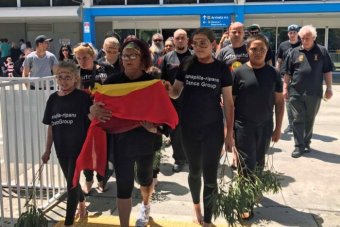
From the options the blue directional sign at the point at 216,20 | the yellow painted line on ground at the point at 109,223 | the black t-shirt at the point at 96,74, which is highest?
the blue directional sign at the point at 216,20

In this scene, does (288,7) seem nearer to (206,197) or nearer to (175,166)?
(175,166)

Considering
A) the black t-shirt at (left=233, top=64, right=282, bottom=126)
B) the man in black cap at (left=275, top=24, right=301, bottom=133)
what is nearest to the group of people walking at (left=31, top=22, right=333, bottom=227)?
the black t-shirt at (left=233, top=64, right=282, bottom=126)

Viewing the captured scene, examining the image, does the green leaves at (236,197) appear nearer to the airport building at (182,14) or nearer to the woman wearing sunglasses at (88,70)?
the woman wearing sunglasses at (88,70)

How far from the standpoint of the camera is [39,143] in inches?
179

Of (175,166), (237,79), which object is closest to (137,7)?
(175,166)

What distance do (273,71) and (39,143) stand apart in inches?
101

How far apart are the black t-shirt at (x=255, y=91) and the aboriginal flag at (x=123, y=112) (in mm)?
994

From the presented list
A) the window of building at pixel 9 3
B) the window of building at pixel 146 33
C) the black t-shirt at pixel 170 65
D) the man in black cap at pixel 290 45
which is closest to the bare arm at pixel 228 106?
the black t-shirt at pixel 170 65

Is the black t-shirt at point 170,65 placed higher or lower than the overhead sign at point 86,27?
lower

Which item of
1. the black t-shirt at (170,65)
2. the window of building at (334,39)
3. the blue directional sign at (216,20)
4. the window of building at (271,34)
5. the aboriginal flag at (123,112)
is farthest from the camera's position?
the window of building at (271,34)

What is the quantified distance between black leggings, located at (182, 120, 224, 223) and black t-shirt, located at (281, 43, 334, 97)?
10.8 ft

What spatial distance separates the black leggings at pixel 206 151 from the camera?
381 cm

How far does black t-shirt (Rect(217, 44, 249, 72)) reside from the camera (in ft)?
17.6

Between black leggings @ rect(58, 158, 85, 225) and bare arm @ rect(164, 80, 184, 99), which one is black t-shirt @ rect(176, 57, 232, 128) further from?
black leggings @ rect(58, 158, 85, 225)
